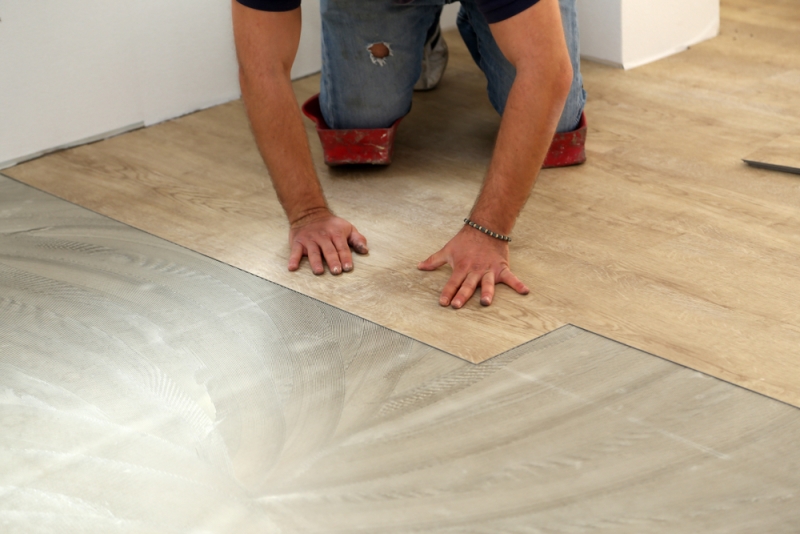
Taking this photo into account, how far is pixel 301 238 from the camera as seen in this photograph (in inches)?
64.6

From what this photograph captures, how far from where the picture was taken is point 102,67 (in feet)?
7.41

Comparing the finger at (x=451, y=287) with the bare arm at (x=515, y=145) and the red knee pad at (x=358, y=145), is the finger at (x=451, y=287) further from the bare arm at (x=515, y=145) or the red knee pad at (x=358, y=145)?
the red knee pad at (x=358, y=145)

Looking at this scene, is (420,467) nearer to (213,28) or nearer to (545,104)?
(545,104)

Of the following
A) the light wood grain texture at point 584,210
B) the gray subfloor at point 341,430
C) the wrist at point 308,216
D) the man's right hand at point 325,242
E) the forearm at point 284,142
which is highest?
the forearm at point 284,142

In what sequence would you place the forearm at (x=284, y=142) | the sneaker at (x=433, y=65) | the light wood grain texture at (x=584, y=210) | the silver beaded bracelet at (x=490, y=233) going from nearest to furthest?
the light wood grain texture at (x=584, y=210) → the silver beaded bracelet at (x=490, y=233) → the forearm at (x=284, y=142) → the sneaker at (x=433, y=65)

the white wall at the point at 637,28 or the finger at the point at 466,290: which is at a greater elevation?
the white wall at the point at 637,28

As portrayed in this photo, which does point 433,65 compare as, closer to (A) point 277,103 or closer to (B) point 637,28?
(B) point 637,28

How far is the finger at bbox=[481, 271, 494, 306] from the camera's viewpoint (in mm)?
1451

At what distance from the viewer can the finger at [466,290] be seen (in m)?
1.45

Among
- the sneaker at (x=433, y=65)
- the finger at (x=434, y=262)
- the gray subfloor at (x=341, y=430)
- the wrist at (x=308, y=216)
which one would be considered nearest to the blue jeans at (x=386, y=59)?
the sneaker at (x=433, y=65)

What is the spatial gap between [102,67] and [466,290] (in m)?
1.29

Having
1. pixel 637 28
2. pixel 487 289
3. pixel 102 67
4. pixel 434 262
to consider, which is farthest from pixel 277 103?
pixel 637 28

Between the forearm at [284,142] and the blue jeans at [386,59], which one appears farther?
the blue jeans at [386,59]

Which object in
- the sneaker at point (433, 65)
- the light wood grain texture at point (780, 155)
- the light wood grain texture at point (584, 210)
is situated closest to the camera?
the light wood grain texture at point (584, 210)
